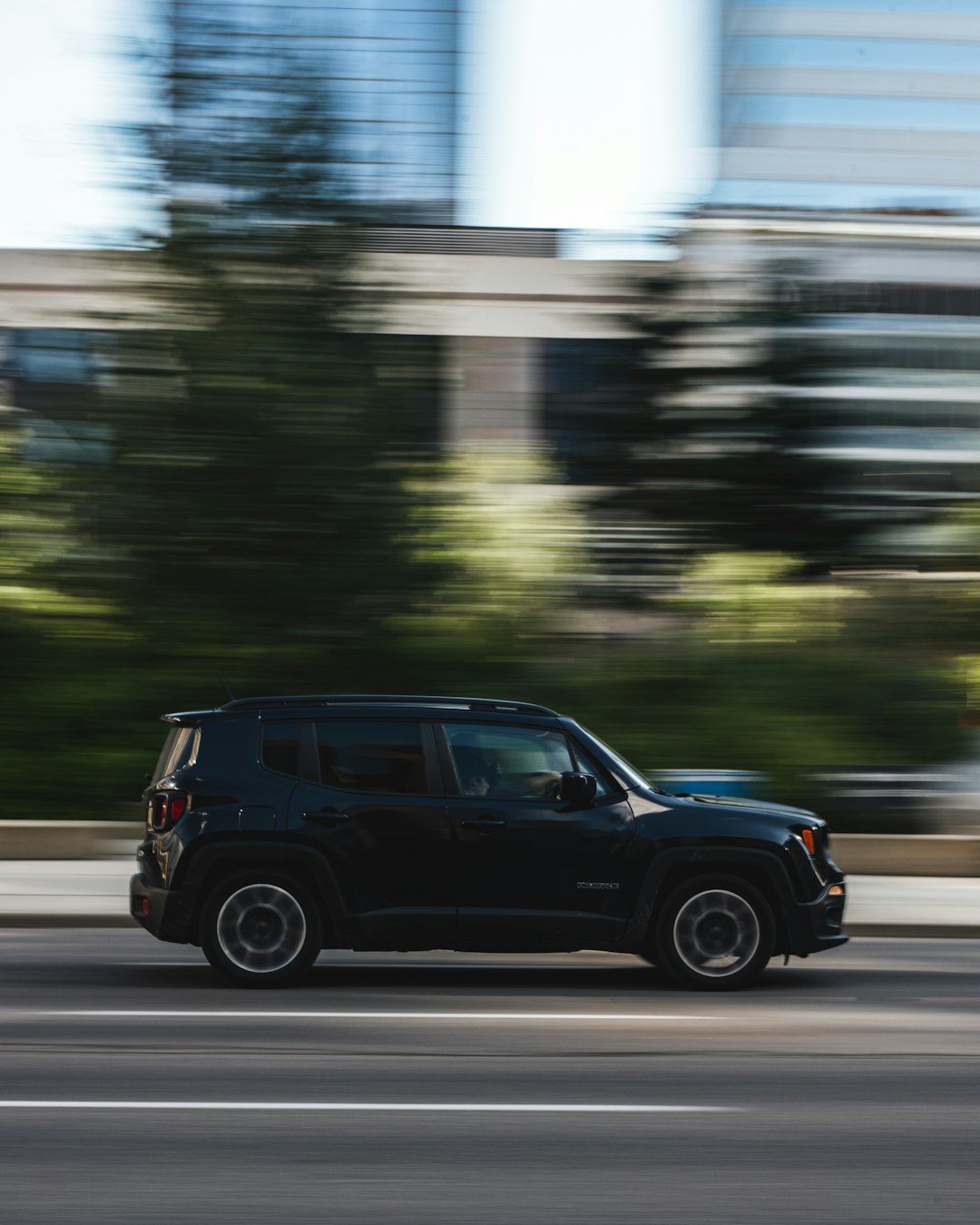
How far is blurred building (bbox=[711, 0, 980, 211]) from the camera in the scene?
56594 millimetres

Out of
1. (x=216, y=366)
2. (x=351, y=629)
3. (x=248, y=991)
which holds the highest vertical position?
(x=216, y=366)

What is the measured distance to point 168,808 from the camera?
9156 mm

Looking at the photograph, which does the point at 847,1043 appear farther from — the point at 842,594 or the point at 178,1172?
the point at 842,594

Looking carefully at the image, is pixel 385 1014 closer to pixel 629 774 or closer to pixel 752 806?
pixel 629 774

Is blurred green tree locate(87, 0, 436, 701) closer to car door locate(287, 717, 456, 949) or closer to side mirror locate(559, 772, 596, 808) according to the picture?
car door locate(287, 717, 456, 949)

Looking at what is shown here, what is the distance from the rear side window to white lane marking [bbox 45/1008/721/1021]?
4.90 ft

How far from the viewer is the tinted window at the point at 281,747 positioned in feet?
30.2

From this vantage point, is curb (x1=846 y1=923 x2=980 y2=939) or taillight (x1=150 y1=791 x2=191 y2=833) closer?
taillight (x1=150 y1=791 x2=191 y2=833)

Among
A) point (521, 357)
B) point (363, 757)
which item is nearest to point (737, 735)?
point (363, 757)

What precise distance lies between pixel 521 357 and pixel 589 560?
660 inches

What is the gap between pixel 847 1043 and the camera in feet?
25.4

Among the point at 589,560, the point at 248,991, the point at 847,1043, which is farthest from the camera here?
the point at 589,560

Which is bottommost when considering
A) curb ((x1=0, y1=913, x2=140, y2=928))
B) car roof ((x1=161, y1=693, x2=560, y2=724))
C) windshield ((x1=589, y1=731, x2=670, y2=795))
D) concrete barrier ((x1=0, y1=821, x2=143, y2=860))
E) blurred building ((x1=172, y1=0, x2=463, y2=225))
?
curb ((x1=0, y1=913, x2=140, y2=928))

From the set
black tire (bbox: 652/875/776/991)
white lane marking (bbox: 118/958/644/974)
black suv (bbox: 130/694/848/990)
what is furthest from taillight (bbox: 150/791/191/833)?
black tire (bbox: 652/875/776/991)
